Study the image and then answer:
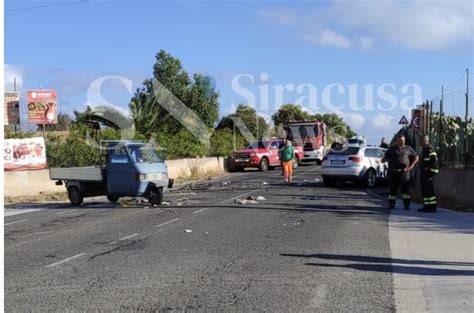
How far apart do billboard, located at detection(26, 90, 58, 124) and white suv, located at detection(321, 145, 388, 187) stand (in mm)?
12341

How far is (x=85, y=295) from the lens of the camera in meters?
6.56

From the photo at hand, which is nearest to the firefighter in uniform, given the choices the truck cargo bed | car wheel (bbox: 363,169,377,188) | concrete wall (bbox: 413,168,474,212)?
concrete wall (bbox: 413,168,474,212)

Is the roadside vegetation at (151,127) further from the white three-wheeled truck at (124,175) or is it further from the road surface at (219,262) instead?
the road surface at (219,262)

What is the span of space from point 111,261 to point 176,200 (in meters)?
9.43

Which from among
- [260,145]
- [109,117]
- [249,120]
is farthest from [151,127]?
[249,120]

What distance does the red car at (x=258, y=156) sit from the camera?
115 ft

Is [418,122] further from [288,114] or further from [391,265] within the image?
[288,114]

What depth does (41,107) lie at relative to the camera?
26.7 meters

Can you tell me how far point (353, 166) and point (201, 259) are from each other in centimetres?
1439

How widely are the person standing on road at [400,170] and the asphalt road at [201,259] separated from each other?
2.83 ft

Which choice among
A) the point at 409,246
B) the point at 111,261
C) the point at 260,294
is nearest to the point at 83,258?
the point at 111,261

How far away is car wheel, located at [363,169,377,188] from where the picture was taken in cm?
2230

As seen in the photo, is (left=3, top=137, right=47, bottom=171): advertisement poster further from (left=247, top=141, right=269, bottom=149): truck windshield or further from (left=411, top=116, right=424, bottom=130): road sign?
(left=247, top=141, right=269, bottom=149): truck windshield

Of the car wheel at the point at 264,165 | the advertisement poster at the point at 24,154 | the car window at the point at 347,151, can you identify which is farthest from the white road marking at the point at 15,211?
the car wheel at the point at 264,165
